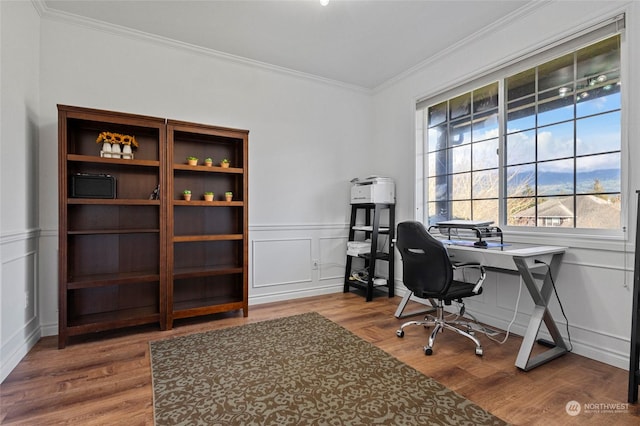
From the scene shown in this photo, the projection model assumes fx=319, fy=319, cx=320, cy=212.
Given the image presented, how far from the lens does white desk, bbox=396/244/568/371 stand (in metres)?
2.18

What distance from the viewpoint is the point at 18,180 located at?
7.69 feet

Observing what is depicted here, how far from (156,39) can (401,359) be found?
3677 millimetres

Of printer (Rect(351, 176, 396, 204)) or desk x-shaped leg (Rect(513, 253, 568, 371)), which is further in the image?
printer (Rect(351, 176, 396, 204))

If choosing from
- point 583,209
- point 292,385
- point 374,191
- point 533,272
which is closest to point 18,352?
point 292,385

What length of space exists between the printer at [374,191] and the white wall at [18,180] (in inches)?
126

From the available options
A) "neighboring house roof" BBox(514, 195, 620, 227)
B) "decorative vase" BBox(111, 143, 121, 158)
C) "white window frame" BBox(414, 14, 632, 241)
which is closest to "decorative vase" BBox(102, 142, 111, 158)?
"decorative vase" BBox(111, 143, 121, 158)

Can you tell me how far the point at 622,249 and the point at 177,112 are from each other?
394cm

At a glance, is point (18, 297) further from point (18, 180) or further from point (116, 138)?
point (116, 138)

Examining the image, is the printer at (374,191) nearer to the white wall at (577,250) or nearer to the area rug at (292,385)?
the white wall at (577,250)

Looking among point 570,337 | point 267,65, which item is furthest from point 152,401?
point 267,65

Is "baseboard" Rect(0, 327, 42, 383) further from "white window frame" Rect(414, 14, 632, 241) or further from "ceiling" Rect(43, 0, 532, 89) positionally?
"white window frame" Rect(414, 14, 632, 241)

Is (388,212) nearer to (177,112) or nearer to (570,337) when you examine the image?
(570,337)

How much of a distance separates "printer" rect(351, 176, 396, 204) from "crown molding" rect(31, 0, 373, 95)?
4.62 feet

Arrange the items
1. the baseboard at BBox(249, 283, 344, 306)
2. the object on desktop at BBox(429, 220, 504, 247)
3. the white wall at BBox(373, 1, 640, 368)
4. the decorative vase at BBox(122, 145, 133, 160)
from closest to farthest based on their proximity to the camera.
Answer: the white wall at BBox(373, 1, 640, 368) → the object on desktop at BBox(429, 220, 504, 247) → the decorative vase at BBox(122, 145, 133, 160) → the baseboard at BBox(249, 283, 344, 306)
